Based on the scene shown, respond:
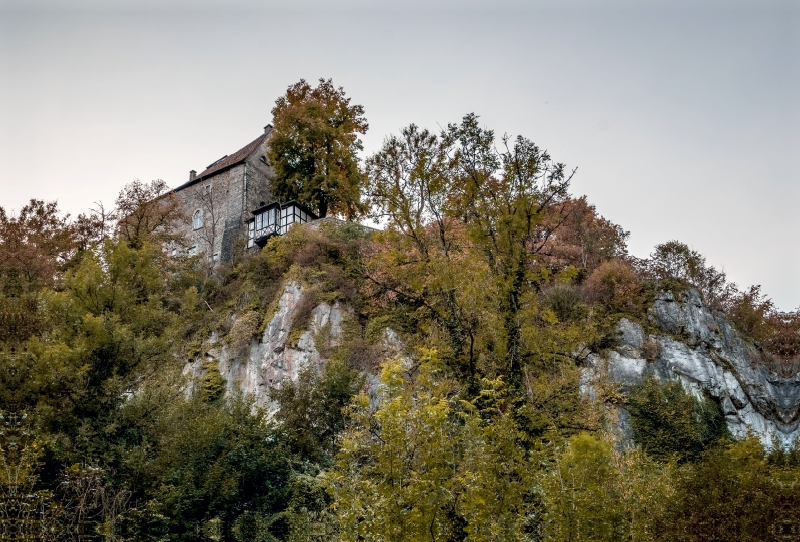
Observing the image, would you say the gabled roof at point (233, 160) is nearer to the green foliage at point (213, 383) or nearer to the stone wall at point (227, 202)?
the stone wall at point (227, 202)

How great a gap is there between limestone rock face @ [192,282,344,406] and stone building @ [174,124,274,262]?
10683mm

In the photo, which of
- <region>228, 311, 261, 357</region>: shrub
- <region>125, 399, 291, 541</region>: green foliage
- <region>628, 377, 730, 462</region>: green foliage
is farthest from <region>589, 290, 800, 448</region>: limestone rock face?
<region>228, 311, 261, 357</region>: shrub

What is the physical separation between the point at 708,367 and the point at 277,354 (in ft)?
50.4

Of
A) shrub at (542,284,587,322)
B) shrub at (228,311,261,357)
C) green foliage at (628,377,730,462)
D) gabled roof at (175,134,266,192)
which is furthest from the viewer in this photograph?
gabled roof at (175,134,266,192)

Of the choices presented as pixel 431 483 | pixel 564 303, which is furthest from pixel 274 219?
pixel 431 483

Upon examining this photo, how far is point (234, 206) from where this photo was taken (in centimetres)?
3597

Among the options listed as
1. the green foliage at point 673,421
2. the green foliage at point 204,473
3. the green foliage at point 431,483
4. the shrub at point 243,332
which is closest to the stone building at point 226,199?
the shrub at point 243,332

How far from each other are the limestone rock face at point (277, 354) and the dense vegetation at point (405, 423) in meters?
0.68

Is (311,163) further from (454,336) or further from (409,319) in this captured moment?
(454,336)

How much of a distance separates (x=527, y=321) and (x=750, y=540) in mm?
5742

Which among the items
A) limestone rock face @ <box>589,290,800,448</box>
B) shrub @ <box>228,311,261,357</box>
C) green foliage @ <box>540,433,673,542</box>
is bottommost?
green foliage @ <box>540,433,673,542</box>

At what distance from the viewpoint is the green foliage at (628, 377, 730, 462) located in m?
20.3

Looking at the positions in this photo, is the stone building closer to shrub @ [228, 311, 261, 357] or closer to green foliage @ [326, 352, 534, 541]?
shrub @ [228, 311, 261, 357]

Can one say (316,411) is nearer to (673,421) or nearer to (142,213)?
(673,421)
